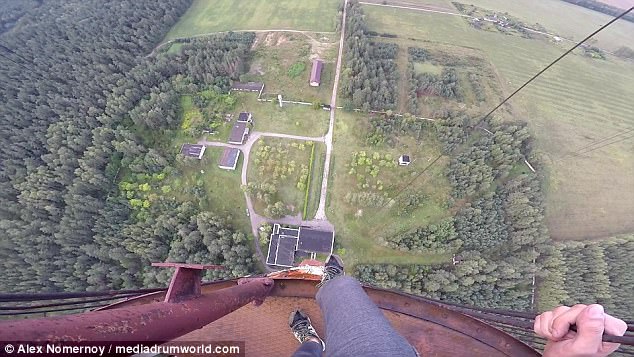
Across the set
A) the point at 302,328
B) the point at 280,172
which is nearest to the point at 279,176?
the point at 280,172

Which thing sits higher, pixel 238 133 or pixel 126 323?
pixel 126 323

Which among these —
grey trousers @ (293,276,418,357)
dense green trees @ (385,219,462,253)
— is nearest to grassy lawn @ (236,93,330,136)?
dense green trees @ (385,219,462,253)

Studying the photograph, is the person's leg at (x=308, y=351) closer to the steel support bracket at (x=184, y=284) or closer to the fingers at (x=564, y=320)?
the steel support bracket at (x=184, y=284)

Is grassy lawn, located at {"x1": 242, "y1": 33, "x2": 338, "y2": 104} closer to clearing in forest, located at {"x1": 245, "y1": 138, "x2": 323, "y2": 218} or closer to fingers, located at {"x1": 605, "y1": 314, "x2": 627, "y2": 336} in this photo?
clearing in forest, located at {"x1": 245, "y1": 138, "x2": 323, "y2": 218}

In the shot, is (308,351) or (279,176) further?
(279,176)

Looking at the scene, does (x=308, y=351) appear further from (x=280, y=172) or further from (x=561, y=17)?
(x=561, y=17)

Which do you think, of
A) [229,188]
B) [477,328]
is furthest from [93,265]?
[477,328]
